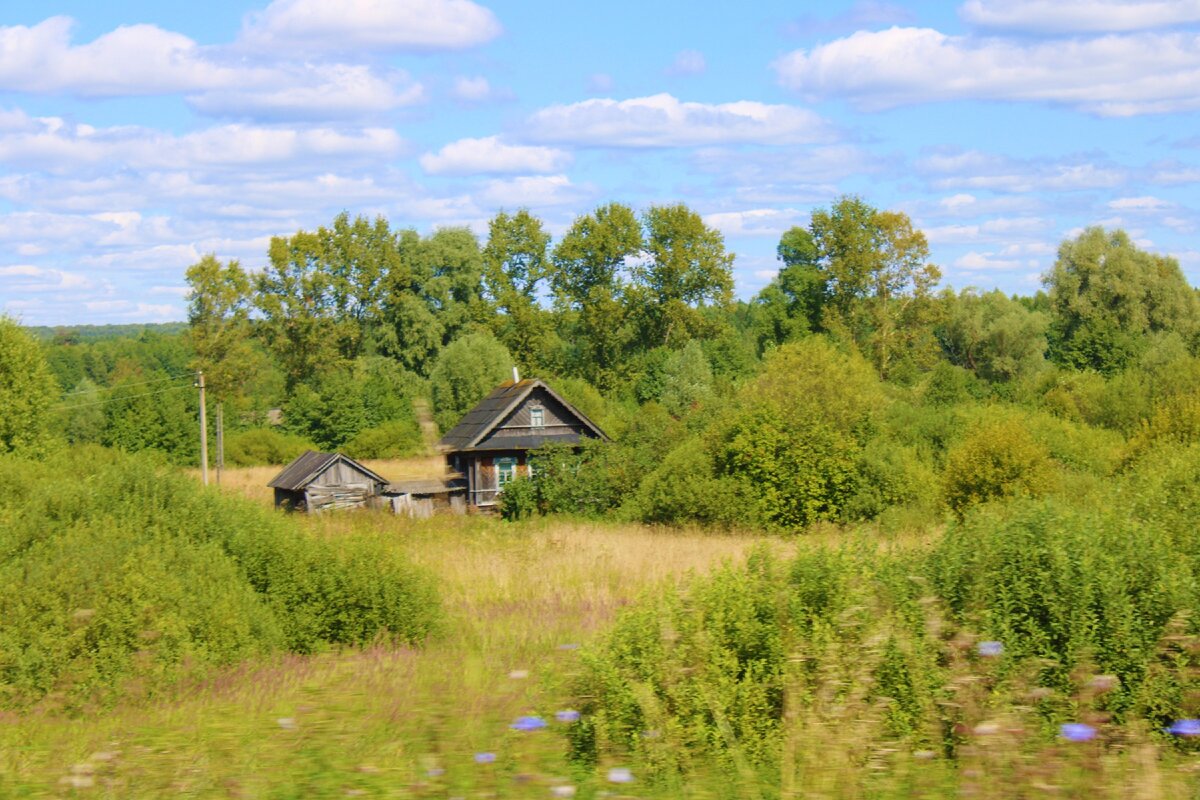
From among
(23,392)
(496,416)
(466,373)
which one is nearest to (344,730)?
(23,392)

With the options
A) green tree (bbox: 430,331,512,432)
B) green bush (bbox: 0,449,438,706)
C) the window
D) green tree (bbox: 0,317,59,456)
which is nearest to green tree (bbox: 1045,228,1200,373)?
green tree (bbox: 430,331,512,432)

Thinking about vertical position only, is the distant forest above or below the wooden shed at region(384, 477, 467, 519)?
above

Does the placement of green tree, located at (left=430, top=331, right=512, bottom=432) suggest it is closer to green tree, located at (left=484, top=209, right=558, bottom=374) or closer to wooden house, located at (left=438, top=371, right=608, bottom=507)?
green tree, located at (left=484, top=209, right=558, bottom=374)

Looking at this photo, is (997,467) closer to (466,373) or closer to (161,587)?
(161,587)

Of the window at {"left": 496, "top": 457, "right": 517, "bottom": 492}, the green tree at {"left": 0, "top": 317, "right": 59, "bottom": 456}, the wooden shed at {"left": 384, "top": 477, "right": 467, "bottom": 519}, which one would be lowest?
the wooden shed at {"left": 384, "top": 477, "right": 467, "bottom": 519}

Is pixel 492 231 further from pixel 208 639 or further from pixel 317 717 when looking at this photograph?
pixel 317 717

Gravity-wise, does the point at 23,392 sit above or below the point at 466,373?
below

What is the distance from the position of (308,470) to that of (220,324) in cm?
2883

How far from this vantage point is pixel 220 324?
63188mm

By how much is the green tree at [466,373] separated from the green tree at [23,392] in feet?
91.8

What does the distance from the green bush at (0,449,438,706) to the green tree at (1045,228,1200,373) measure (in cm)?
5302

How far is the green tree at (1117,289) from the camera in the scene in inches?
2356

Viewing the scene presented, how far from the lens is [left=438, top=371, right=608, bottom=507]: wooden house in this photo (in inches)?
1496

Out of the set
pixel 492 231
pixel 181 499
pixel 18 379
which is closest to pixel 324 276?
pixel 492 231
